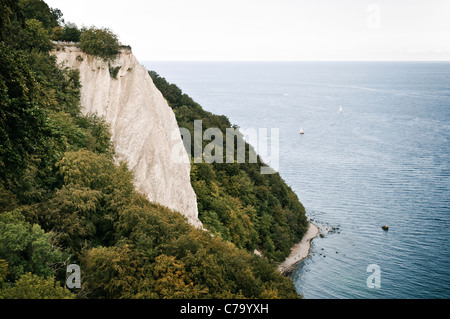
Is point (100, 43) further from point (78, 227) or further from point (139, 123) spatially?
point (78, 227)

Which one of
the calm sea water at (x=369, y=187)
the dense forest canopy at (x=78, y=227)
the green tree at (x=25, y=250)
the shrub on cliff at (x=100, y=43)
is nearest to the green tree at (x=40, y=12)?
the shrub on cliff at (x=100, y=43)

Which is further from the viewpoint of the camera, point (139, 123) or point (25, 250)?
point (139, 123)

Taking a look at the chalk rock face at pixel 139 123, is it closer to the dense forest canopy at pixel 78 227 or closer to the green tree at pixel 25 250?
the dense forest canopy at pixel 78 227

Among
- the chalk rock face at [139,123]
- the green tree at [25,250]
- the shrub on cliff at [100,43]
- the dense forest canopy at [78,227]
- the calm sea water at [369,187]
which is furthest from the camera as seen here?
the calm sea water at [369,187]

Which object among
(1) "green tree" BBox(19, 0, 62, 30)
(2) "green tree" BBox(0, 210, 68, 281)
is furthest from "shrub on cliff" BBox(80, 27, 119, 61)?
(2) "green tree" BBox(0, 210, 68, 281)

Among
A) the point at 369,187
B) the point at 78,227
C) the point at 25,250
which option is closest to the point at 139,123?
the point at 78,227

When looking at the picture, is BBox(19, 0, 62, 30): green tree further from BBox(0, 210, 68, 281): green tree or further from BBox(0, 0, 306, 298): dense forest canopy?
BBox(0, 210, 68, 281): green tree

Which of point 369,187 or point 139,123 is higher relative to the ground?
point 139,123
